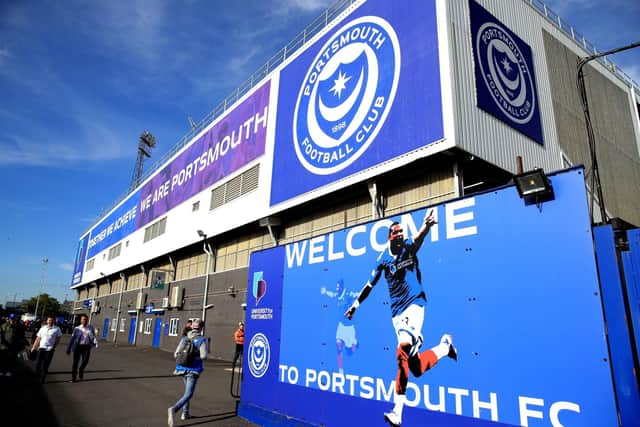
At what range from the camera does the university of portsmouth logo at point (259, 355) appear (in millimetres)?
7645

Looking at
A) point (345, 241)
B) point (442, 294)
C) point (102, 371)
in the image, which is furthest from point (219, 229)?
point (442, 294)

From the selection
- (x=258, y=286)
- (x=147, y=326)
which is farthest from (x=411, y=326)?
(x=147, y=326)

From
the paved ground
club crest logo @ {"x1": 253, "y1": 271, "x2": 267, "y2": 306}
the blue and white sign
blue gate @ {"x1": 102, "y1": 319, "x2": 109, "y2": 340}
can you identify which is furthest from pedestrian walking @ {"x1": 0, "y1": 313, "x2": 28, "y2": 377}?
blue gate @ {"x1": 102, "y1": 319, "x2": 109, "y2": 340}

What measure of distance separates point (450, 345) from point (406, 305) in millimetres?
799

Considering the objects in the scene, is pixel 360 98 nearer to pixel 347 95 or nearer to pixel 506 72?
pixel 347 95

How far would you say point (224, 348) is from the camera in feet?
68.2

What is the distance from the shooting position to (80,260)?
2255 inches

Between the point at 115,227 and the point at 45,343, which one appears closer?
the point at 45,343

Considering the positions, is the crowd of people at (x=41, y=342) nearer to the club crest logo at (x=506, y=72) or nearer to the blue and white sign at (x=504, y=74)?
the blue and white sign at (x=504, y=74)

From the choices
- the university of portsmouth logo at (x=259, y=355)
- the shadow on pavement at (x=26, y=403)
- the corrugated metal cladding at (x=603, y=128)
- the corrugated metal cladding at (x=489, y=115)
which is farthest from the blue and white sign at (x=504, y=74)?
the shadow on pavement at (x=26, y=403)

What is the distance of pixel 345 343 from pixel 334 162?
897cm

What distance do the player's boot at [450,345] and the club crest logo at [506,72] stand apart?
33.3 feet

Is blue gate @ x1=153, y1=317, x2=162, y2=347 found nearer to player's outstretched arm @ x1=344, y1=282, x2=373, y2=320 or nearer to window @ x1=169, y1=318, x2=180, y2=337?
window @ x1=169, y1=318, x2=180, y2=337

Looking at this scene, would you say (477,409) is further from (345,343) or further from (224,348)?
(224,348)
